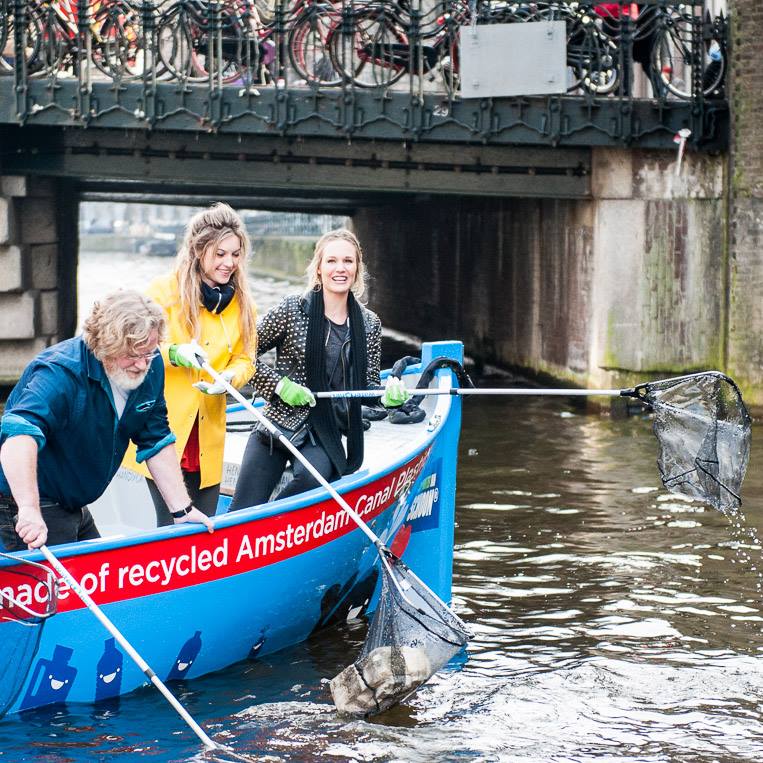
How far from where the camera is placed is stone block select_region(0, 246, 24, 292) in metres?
16.9

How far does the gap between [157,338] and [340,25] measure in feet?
33.2

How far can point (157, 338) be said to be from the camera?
5367 millimetres

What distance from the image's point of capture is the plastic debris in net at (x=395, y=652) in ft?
20.5

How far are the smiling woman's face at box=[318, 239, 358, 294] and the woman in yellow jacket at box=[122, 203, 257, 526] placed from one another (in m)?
0.36

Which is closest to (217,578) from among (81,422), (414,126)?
(81,422)

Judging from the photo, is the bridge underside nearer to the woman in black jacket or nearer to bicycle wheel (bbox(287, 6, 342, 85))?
bicycle wheel (bbox(287, 6, 342, 85))

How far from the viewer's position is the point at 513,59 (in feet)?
48.3

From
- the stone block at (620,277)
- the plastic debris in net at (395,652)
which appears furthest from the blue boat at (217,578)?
the stone block at (620,277)

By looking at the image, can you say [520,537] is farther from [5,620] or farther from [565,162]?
[565,162]

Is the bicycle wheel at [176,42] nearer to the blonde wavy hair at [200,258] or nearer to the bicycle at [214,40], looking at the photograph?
the bicycle at [214,40]

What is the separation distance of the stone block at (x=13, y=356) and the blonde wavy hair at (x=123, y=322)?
12.4 metres

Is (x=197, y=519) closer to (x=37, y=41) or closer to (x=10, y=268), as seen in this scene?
(x=37, y=41)

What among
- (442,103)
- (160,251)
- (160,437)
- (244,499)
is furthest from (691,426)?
(160,251)

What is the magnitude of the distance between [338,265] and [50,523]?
1.78m
